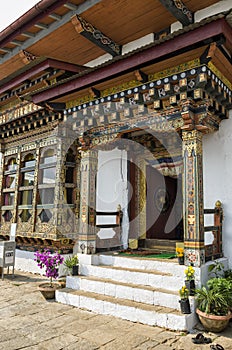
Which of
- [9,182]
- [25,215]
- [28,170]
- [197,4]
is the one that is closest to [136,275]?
[25,215]

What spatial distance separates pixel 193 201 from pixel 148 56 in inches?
97.1

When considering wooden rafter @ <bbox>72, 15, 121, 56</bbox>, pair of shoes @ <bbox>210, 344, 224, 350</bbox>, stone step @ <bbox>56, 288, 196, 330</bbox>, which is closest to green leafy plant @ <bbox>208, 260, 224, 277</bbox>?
stone step @ <bbox>56, 288, 196, 330</bbox>

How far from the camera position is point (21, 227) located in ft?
26.7

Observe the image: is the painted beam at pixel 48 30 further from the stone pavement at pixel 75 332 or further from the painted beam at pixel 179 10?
the stone pavement at pixel 75 332

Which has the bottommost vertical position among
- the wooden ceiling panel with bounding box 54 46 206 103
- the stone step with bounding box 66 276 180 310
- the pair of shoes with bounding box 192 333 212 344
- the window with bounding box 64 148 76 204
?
the pair of shoes with bounding box 192 333 212 344

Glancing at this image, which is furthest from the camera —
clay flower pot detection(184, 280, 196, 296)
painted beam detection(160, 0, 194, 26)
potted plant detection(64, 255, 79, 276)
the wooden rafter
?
potted plant detection(64, 255, 79, 276)

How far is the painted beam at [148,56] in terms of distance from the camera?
4168 millimetres

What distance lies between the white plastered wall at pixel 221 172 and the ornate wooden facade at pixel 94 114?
0.73ft

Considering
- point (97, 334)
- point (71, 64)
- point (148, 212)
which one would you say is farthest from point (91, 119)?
point (97, 334)

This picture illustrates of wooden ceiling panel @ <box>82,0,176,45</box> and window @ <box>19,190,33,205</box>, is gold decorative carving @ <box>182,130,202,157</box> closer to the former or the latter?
wooden ceiling panel @ <box>82,0,176,45</box>

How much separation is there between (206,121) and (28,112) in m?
5.05

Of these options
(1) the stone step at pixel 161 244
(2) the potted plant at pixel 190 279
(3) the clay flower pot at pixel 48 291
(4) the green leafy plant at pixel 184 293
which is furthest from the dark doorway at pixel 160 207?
(4) the green leafy plant at pixel 184 293

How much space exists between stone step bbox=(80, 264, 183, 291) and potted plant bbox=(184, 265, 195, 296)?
267 millimetres

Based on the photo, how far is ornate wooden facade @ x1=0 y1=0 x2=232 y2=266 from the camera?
15.4 feet
